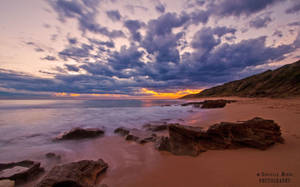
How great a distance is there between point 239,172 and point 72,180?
333 centimetres

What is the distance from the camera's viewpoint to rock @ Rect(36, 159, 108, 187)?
1938mm

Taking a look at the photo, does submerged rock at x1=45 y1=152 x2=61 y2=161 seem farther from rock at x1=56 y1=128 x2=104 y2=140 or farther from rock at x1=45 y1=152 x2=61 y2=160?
rock at x1=56 y1=128 x2=104 y2=140

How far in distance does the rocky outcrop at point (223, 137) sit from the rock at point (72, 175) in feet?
7.11

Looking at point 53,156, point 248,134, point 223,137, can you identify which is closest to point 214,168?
point 223,137

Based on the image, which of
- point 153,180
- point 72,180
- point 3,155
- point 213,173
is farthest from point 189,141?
point 3,155

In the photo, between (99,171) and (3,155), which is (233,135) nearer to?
(99,171)

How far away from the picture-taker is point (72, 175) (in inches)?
85.5

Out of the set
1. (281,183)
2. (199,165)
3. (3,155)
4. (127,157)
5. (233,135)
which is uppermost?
(233,135)

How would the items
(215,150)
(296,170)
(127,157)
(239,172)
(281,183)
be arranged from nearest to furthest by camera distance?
(281,183) < (296,170) < (239,172) < (215,150) < (127,157)

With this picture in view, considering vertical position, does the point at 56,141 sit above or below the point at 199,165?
below

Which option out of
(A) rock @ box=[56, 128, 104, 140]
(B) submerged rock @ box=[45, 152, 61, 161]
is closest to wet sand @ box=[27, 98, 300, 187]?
(B) submerged rock @ box=[45, 152, 61, 161]

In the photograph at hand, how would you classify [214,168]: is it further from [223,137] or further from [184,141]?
[223,137]

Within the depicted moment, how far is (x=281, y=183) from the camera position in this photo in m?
1.99

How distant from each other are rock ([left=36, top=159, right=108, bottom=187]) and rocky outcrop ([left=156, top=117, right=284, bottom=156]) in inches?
85.4
